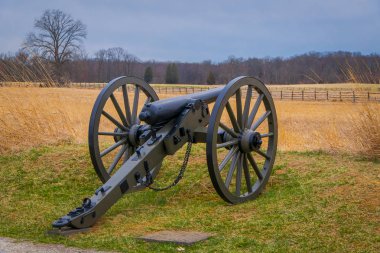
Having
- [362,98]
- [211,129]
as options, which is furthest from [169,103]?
[362,98]

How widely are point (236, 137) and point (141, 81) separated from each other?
83.2 inches

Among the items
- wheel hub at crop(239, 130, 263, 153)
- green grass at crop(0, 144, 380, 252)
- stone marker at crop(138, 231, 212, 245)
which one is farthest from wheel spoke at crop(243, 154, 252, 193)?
stone marker at crop(138, 231, 212, 245)

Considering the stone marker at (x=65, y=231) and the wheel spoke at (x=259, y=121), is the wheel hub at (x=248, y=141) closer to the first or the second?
the wheel spoke at (x=259, y=121)

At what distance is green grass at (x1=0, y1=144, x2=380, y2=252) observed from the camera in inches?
249

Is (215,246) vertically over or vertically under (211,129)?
under

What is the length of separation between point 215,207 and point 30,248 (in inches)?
105

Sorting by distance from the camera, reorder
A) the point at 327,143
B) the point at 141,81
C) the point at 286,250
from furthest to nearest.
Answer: the point at 327,143 < the point at 141,81 < the point at 286,250

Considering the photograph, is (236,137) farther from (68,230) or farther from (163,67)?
(163,67)

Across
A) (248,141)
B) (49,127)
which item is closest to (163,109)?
(248,141)

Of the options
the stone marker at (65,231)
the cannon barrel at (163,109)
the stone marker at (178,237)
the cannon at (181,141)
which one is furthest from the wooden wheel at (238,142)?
the stone marker at (65,231)

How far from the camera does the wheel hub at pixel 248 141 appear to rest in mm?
8383

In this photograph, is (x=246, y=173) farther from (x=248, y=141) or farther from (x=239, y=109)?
(x=239, y=109)

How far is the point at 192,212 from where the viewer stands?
26.1 feet

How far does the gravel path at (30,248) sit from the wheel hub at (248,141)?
2.97 m
